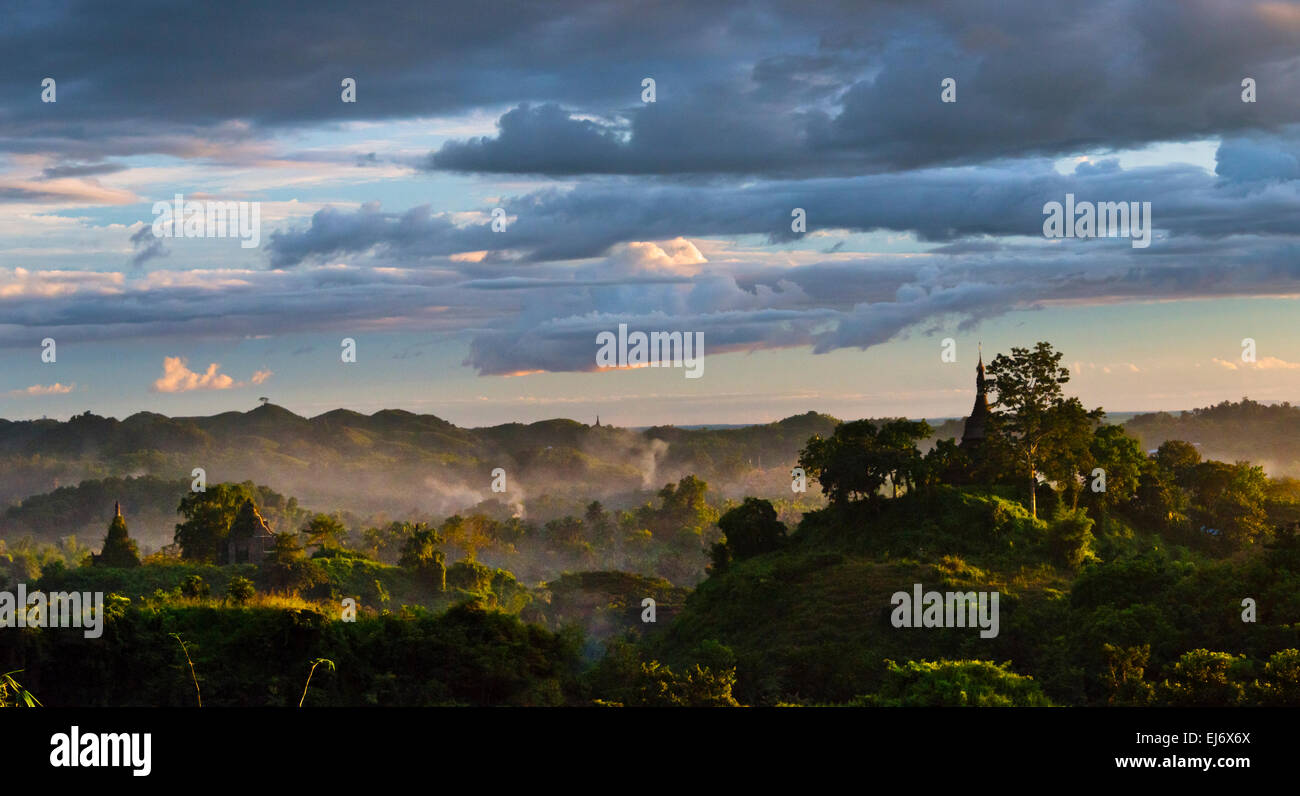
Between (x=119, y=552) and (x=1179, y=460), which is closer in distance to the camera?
(x=1179, y=460)

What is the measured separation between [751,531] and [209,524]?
4113cm

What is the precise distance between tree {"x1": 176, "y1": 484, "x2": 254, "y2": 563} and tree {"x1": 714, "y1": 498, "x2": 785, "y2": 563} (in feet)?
126

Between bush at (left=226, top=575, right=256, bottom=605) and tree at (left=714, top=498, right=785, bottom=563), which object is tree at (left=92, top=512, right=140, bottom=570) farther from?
tree at (left=714, top=498, right=785, bottom=563)

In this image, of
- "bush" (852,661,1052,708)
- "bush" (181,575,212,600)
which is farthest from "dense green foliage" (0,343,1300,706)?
"bush" (181,575,212,600)

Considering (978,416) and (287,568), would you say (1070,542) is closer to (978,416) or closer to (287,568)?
(978,416)

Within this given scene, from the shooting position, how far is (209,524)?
269ft

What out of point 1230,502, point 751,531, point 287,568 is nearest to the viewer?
point 751,531

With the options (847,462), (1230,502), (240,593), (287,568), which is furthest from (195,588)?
(1230,502)
